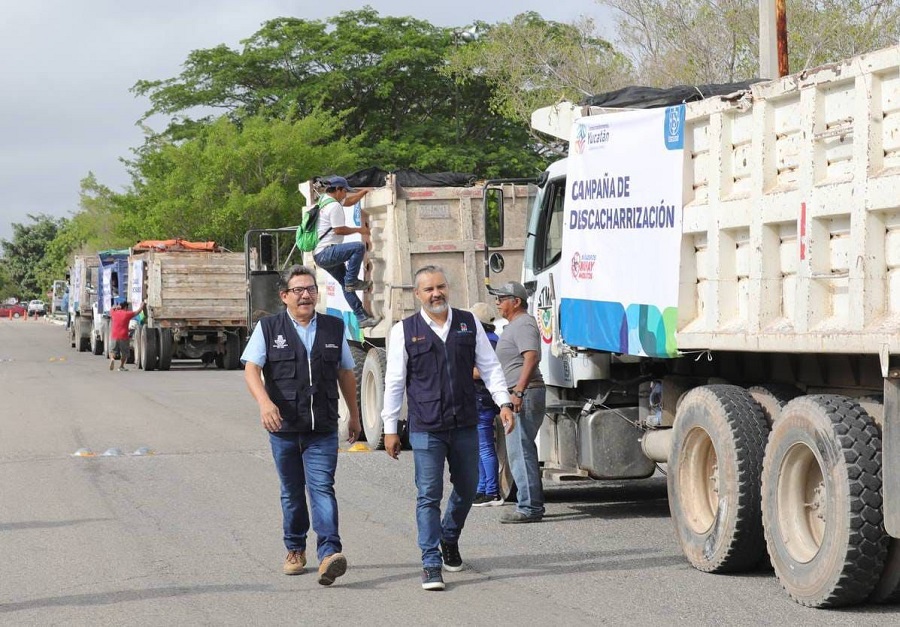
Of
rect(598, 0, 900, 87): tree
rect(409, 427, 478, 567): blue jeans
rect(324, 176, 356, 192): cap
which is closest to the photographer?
rect(409, 427, 478, 567): blue jeans

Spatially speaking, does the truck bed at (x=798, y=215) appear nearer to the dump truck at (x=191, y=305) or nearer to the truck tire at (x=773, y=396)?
the truck tire at (x=773, y=396)

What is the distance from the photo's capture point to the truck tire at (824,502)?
6895 mm

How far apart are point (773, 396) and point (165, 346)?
26.1 m

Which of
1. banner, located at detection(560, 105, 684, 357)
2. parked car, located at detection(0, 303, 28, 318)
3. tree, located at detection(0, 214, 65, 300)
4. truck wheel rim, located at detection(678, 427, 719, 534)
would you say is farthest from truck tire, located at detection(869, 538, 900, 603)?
tree, located at detection(0, 214, 65, 300)

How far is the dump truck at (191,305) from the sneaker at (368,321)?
658 inches

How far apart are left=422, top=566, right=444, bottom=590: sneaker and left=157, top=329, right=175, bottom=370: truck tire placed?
25.8m

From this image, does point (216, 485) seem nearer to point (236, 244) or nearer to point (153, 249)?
point (153, 249)

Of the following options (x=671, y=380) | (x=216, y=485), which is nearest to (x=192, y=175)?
(x=216, y=485)

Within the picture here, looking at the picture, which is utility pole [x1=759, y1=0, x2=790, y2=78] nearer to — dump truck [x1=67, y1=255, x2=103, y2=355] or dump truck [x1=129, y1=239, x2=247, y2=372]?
dump truck [x1=129, y1=239, x2=247, y2=372]

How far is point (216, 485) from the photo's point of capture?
40.9 ft

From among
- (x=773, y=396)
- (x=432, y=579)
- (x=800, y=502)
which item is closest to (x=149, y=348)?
(x=432, y=579)

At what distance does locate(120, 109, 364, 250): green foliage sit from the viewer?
4566 centimetres

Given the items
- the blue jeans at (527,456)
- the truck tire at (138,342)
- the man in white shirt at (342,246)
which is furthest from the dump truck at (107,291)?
the blue jeans at (527,456)

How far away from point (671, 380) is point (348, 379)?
2.46 metres
